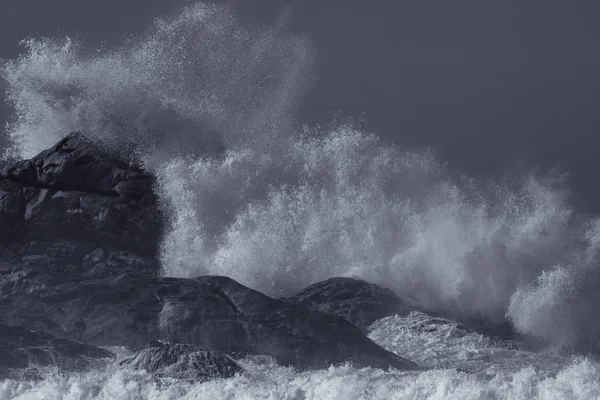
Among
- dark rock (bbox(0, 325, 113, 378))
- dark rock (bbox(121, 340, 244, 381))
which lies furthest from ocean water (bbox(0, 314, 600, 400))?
dark rock (bbox(0, 325, 113, 378))

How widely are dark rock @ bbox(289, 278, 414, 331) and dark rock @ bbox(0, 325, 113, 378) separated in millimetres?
6726

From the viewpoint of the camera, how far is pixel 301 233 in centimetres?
3372

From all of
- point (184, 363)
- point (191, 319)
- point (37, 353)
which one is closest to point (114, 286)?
point (191, 319)

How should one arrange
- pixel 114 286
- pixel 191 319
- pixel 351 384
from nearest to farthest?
1. pixel 351 384
2. pixel 191 319
3. pixel 114 286

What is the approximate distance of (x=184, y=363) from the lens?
22.2 meters

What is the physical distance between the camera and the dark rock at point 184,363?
71.9 feet

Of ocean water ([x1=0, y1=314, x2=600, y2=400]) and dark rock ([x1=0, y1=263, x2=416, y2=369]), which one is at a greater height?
dark rock ([x1=0, y1=263, x2=416, y2=369])

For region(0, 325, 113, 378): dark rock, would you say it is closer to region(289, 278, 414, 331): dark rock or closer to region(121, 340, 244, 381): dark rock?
region(121, 340, 244, 381): dark rock

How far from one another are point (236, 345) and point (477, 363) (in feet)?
18.8

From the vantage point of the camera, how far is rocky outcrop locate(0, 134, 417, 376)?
2523cm

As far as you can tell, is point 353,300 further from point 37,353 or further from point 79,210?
point 37,353

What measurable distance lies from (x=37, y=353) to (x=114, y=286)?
3.81 m

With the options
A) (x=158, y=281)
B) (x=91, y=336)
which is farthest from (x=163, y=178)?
(x=91, y=336)

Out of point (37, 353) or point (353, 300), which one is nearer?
point (37, 353)
